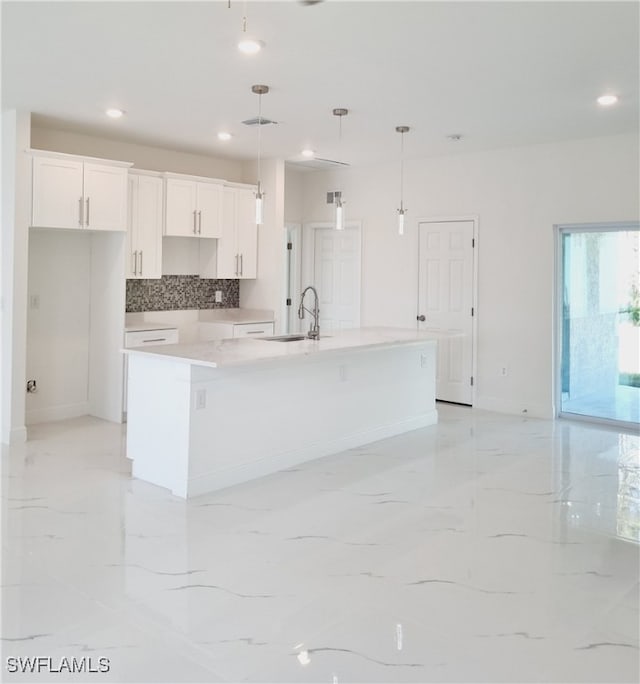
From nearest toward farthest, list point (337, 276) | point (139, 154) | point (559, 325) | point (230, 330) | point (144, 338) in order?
point (144, 338) → point (559, 325) → point (139, 154) → point (230, 330) → point (337, 276)

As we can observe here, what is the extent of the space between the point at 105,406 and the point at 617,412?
504cm

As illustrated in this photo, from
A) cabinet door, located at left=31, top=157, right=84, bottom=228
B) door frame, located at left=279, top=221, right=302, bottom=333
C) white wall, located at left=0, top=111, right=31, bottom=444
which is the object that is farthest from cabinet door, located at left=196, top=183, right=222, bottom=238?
white wall, located at left=0, top=111, right=31, bottom=444

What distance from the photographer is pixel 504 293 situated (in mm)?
7102

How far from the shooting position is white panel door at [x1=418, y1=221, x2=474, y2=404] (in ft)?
24.2

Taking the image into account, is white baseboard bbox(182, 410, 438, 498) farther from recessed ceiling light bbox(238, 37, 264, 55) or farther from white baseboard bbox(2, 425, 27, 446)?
recessed ceiling light bbox(238, 37, 264, 55)

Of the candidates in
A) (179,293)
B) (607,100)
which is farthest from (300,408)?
(607,100)

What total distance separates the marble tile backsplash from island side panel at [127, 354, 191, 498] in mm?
2494

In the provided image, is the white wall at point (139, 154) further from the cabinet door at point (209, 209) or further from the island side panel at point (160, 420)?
the island side panel at point (160, 420)

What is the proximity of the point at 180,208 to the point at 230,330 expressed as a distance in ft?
4.53

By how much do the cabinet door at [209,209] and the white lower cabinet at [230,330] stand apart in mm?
989

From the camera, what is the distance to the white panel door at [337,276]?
27.6ft

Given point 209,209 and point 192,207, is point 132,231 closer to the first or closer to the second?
point 192,207

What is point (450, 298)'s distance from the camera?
7523mm

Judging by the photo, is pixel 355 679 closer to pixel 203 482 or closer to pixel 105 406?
pixel 203 482
